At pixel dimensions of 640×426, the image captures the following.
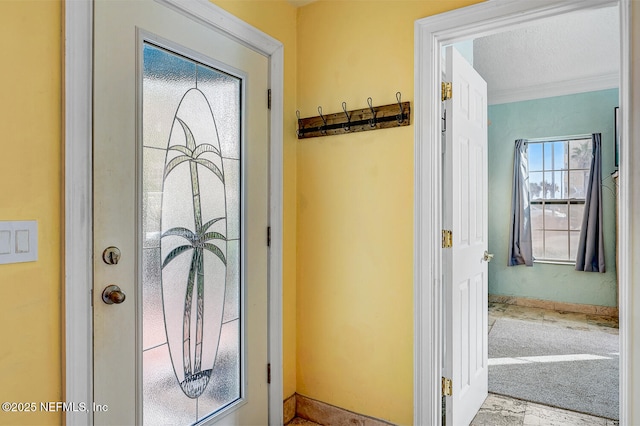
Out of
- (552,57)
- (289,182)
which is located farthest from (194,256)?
(552,57)

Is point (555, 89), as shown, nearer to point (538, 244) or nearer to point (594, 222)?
point (594, 222)

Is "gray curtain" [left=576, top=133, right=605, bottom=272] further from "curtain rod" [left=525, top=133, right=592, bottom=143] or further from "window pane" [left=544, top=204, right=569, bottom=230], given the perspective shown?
"window pane" [left=544, top=204, right=569, bottom=230]

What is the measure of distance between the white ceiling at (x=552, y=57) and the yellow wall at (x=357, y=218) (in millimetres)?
1559

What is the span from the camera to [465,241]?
2.10 metres

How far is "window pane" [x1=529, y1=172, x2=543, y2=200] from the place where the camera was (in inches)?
188

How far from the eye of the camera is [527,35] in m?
3.13

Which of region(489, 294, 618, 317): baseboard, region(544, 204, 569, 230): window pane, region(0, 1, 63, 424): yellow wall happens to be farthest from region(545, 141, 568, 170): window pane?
region(0, 1, 63, 424): yellow wall

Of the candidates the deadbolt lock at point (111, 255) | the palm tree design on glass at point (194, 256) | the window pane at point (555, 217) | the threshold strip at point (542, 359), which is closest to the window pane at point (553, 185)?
the window pane at point (555, 217)

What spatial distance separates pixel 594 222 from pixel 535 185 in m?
0.79

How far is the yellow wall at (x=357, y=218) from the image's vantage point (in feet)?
6.30

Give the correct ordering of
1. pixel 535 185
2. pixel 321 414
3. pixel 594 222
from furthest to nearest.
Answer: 1. pixel 535 185
2. pixel 594 222
3. pixel 321 414

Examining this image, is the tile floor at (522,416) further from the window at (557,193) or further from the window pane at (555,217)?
the window pane at (555,217)

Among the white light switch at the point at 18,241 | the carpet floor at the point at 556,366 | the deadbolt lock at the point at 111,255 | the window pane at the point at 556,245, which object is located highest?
the white light switch at the point at 18,241

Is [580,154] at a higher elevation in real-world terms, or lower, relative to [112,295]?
higher
